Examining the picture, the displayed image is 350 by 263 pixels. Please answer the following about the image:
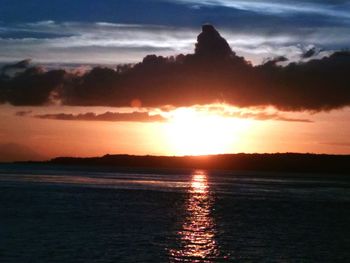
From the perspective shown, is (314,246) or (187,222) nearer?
(314,246)

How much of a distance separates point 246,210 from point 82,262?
43.1m

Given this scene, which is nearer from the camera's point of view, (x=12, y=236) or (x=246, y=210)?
(x=12, y=236)

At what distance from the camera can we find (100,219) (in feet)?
190

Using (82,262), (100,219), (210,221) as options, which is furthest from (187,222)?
(82,262)

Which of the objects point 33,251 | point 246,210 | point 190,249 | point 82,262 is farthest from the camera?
point 246,210

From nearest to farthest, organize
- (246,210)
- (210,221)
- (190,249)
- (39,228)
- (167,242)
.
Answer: (190,249) → (167,242) → (39,228) → (210,221) → (246,210)

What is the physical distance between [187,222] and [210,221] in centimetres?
322

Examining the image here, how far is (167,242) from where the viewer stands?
143 ft

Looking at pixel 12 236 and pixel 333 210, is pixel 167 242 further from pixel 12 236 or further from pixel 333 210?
pixel 333 210

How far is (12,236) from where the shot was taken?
1722 inches

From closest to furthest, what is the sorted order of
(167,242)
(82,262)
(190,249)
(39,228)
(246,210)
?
(82,262)
(190,249)
(167,242)
(39,228)
(246,210)

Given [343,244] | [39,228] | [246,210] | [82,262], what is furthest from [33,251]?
[246,210]

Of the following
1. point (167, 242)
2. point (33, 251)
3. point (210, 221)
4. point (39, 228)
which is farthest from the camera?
point (210, 221)

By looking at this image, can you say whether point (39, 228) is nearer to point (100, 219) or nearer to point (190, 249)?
point (100, 219)
